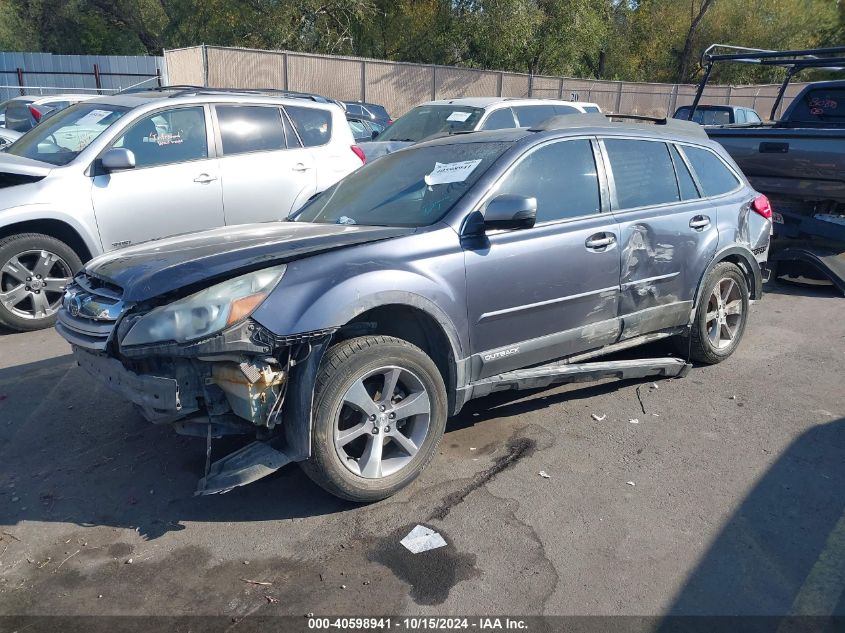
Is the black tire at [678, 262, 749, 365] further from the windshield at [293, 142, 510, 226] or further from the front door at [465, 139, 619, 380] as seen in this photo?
the windshield at [293, 142, 510, 226]

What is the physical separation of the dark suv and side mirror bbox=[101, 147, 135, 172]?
2.18 meters

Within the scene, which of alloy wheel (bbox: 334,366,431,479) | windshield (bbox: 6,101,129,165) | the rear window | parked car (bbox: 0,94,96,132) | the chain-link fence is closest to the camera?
alloy wheel (bbox: 334,366,431,479)

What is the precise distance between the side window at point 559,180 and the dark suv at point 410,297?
0.04ft

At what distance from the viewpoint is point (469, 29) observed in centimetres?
3020

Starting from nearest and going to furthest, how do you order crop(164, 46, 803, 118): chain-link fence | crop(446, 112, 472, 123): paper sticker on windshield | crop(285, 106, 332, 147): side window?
crop(285, 106, 332, 147): side window, crop(446, 112, 472, 123): paper sticker on windshield, crop(164, 46, 803, 118): chain-link fence

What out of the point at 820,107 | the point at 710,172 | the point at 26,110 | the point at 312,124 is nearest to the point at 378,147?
the point at 312,124

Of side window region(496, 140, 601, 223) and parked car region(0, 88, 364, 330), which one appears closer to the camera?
side window region(496, 140, 601, 223)

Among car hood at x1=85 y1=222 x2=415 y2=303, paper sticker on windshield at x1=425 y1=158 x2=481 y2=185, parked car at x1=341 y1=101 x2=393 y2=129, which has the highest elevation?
paper sticker on windshield at x1=425 y1=158 x2=481 y2=185

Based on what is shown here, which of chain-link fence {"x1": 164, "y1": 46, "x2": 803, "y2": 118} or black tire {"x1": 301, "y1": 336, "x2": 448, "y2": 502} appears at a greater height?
chain-link fence {"x1": 164, "y1": 46, "x2": 803, "y2": 118}

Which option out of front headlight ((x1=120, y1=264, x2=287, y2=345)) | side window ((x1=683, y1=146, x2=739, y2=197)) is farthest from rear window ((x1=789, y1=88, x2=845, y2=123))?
front headlight ((x1=120, y1=264, x2=287, y2=345))

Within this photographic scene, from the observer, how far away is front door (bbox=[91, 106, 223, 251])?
637cm

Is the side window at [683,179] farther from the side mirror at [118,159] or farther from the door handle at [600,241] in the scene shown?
the side mirror at [118,159]

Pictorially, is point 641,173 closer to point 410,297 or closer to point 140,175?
point 410,297

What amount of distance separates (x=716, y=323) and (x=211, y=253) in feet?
12.4
